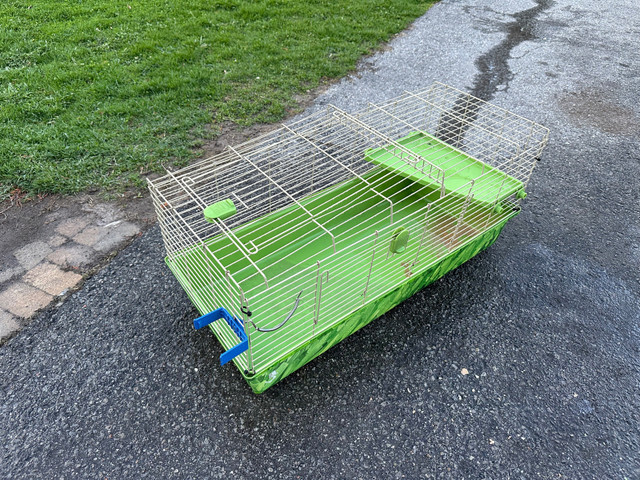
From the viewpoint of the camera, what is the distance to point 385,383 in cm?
236

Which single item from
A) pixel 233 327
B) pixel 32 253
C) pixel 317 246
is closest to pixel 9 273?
pixel 32 253

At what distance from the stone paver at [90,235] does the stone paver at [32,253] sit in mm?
207

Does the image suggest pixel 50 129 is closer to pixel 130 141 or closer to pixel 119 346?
pixel 130 141

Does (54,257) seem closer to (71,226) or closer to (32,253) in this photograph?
(32,253)

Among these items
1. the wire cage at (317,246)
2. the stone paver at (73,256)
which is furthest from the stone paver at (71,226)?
the wire cage at (317,246)

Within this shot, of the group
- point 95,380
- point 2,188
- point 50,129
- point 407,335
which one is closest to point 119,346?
point 95,380

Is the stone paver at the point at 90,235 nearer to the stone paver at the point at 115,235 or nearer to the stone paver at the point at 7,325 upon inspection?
the stone paver at the point at 115,235

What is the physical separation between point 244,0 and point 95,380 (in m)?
6.75

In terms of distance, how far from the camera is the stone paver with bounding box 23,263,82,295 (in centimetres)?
281

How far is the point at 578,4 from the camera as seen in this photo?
8.34 meters

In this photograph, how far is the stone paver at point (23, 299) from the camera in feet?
8.77

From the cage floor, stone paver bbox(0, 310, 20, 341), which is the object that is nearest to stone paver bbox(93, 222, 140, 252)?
stone paver bbox(0, 310, 20, 341)

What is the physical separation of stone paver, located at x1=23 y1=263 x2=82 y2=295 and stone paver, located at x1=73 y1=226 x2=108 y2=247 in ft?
0.89

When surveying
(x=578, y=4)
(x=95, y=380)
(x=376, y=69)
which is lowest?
(x=578, y=4)
